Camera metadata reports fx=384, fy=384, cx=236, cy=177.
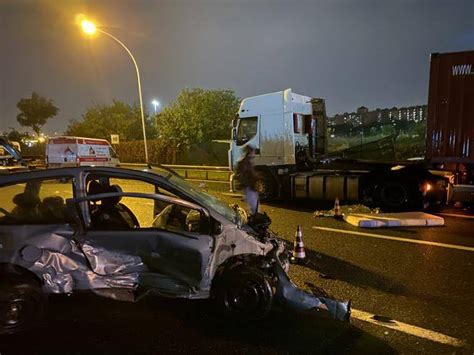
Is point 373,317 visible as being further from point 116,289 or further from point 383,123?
point 383,123

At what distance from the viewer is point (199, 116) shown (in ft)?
97.5

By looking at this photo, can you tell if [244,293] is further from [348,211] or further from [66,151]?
[66,151]

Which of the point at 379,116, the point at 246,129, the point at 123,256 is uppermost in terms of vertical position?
the point at 379,116

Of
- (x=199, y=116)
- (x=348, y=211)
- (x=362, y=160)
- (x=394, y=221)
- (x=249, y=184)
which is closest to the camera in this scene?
(x=249, y=184)

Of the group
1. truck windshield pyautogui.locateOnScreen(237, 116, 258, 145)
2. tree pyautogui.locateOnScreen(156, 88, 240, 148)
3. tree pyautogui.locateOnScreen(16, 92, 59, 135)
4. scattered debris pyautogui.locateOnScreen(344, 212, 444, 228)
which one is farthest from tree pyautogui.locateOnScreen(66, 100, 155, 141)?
scattered debris pyautogui.locateOnScreen(344, 212, 444, 228)

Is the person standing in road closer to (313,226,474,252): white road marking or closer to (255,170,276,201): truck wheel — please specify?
(313,226,474,252): white road marking

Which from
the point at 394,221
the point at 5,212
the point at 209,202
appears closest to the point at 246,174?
the point at 394,221

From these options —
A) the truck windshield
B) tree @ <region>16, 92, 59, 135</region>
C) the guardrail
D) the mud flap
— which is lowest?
the guardrail

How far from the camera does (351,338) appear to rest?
3.36 m

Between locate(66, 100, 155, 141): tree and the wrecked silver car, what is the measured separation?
39500 millimetres

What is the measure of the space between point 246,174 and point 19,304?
4.78 meters

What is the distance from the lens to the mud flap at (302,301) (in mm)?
3544

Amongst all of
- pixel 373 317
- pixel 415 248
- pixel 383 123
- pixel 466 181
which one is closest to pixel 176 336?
pixel 373 317

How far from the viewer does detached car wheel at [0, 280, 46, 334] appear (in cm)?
338
